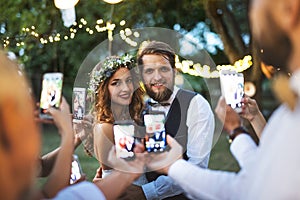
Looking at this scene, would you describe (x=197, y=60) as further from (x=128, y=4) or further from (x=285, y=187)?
(x=285, y=187)

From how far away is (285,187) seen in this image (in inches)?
56.7

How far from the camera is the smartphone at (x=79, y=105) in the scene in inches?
143

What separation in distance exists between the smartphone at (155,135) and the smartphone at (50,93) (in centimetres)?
45

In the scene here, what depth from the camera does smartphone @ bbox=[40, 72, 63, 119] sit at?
281 cm

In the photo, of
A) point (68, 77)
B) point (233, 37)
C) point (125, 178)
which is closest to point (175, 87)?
point (125, 178)

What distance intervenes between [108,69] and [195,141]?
0.74 metres

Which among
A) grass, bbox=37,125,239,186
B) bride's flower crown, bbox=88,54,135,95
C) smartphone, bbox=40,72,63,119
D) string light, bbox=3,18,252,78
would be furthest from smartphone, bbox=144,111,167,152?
grass, bbox=37,125,239,186

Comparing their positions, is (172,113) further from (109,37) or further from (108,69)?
(109,37)

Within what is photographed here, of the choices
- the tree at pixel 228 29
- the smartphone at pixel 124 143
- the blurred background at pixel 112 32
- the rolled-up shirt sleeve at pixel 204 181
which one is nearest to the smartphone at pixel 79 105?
the blurred background at pixel 112 32

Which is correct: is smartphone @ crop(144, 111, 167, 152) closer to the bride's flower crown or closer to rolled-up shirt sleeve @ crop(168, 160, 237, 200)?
rolled-up shirt sleeve @ crop(168, 160, 237, 200)

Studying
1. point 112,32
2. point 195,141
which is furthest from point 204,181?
point 112,32

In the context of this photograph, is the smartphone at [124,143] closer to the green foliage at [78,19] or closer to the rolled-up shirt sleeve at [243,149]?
the rolled-up shirt sleeve at [243,149]

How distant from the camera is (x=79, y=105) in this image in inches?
144

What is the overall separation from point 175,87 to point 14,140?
2.32 m
